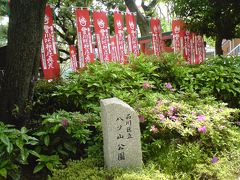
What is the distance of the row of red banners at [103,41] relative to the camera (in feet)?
23.5

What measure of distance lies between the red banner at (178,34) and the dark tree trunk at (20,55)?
7369 mm

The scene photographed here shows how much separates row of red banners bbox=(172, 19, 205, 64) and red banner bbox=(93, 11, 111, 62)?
332 cm

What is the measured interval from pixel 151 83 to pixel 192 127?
6.32 feet

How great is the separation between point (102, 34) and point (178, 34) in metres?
3.92

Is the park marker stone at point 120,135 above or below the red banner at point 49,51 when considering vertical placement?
below

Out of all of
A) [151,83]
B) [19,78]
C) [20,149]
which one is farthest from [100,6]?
[20,149]

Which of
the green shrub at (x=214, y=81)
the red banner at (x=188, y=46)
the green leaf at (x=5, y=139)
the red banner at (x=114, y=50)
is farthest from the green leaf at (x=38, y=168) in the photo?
the red banner at (x=188, y=46)

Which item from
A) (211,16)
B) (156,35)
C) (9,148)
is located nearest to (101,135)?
(9,148)

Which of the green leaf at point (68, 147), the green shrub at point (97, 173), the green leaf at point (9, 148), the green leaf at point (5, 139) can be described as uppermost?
the green leaf at point (5, 139)

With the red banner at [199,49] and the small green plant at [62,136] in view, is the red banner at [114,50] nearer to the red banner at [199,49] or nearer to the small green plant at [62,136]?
the red banner at [199,49]

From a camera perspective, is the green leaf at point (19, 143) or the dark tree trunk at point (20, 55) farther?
the dark tree trunk at point (20, 55)

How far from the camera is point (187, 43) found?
12117 millimetres

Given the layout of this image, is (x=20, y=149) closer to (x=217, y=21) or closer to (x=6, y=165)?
(x=6, y=165)

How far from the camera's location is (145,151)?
4270 mm
